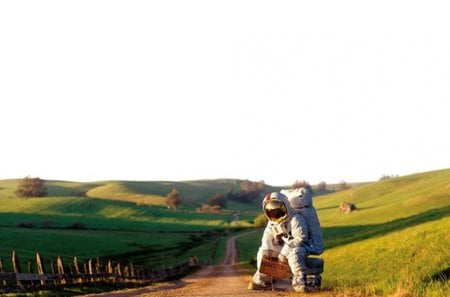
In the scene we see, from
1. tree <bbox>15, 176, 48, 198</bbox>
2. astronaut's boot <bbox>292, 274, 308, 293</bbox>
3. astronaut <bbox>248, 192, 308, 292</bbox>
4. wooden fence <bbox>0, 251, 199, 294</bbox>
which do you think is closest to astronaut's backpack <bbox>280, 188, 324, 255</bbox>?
astronaut <bbox>248, 192, 308, 292</bbox>

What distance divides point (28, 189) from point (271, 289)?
154 m

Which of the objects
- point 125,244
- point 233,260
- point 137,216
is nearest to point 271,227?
point 233,260

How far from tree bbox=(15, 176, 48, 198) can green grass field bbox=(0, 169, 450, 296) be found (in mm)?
18155

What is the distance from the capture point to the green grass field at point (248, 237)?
19.9 metres

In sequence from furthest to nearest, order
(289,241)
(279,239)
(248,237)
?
1. (248,237)
2. (279,239)
3. (289,241)

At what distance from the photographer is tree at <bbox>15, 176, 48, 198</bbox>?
156 m

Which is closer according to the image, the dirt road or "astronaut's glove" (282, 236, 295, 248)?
"astronaut's glove" (282, 236, 295, 248)

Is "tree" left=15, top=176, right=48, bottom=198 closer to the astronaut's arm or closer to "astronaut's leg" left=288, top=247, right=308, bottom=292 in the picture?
the astronaut's arm

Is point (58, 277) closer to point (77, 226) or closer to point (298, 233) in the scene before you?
point (298, 233)

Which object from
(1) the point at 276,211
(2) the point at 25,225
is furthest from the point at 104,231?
(1) the point at 276,211

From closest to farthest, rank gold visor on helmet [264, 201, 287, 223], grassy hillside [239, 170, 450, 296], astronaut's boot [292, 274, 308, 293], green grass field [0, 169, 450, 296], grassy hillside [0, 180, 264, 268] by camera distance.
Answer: grassy hillside [239, 170, 450, 296] → astronaut's boot [292, 274, 308, 293] → gold visor on helmet [264, 201, 287, 223] → green grass field [0, 169, 450, 296] → grassy hillside [0, 180, 264, 268]

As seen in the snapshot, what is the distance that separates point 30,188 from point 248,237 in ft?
296

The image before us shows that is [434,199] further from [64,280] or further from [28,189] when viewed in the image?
[28,189]

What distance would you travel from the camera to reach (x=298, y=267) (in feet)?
44.7
